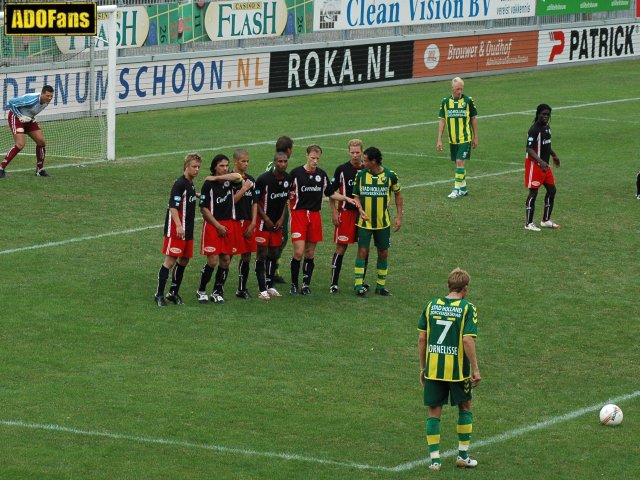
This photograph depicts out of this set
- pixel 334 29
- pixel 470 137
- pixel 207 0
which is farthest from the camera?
pixel 334 29

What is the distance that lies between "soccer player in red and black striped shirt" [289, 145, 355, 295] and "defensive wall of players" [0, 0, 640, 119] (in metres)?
14.6

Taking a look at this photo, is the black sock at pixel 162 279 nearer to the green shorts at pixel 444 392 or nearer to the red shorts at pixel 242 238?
the red shorts at pixel 242 238

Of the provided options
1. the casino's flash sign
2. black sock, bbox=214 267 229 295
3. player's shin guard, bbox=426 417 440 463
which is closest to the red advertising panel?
the casino's flash sign

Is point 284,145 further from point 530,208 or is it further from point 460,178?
point 460,178

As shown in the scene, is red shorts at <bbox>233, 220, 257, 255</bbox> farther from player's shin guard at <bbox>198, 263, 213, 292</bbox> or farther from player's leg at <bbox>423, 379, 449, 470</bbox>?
player's leg at <bbox>423, 379, 449, 470</bbox>

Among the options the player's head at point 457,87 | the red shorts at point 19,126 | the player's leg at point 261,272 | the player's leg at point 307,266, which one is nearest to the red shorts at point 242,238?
the player's leg at point 261,272

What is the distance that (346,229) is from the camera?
17.2 metres

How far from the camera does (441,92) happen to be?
40.0 meters

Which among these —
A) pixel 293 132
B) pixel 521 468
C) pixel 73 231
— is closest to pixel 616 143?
pixel 293 132

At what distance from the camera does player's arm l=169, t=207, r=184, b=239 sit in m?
15.6

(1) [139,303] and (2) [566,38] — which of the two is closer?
(1) [139,303]

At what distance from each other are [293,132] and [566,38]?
19659 mm

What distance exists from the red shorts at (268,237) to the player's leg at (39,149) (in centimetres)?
919

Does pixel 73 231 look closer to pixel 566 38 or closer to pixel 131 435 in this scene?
pixel 131 435
